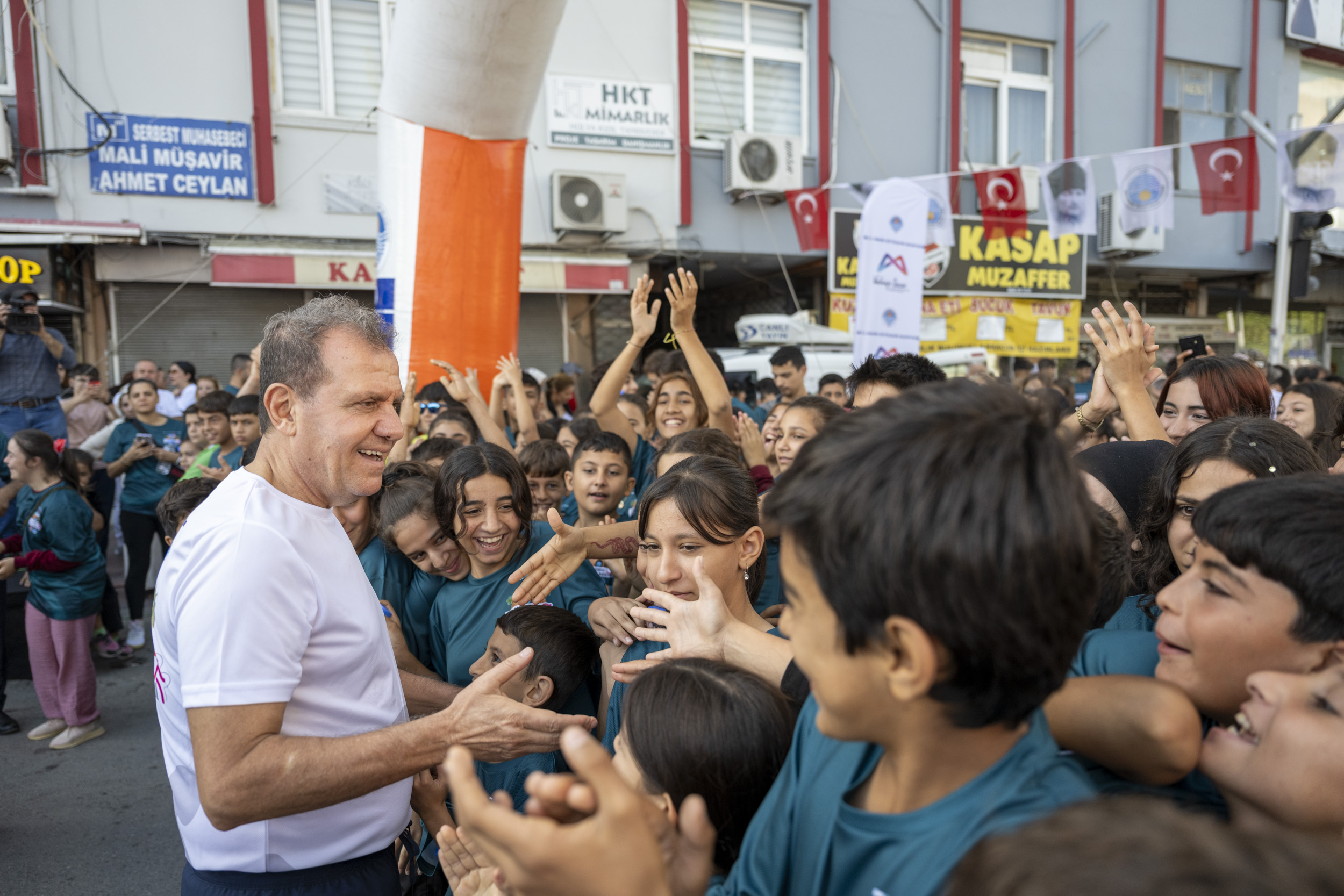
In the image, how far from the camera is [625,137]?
1034cm

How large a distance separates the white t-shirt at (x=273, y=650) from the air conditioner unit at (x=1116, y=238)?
42.2 feet

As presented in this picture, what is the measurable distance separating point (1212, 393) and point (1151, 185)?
6.69 m

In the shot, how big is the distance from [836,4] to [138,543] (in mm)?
10302

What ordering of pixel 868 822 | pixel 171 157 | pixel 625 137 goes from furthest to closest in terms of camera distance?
pixel 625 137
pixel 171 157
pixel 868 822

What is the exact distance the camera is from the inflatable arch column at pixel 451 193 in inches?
166

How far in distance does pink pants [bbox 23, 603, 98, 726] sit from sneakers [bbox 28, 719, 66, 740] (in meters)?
0.03

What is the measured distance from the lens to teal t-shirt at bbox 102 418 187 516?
5543 mm

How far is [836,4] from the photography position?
11.0m

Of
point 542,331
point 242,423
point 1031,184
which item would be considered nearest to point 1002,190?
point 1031,184

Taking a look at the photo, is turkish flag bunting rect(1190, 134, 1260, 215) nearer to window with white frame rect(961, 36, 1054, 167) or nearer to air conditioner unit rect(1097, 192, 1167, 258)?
air conditioner unit rect(1097, 192, 1167, 258)

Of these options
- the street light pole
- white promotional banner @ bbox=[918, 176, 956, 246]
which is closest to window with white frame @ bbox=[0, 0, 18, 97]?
white promotional banner @ bbox=[918, 176, 956, 246]

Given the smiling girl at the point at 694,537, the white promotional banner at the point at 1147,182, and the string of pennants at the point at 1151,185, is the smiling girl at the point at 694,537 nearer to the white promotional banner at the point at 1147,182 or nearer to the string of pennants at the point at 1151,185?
the string of pennants at the point at 1151,185

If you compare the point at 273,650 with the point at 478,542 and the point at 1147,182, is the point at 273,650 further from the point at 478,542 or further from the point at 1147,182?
the point at 1147,182

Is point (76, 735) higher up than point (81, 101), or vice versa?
point (81, 101)
